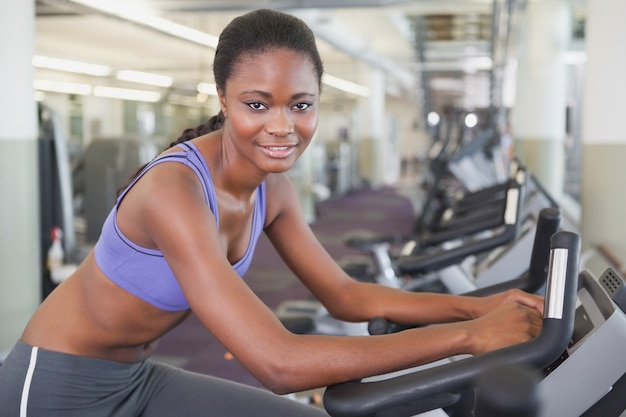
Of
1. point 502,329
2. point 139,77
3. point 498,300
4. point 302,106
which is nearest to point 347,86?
point 139,77

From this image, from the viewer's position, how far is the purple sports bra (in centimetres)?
117

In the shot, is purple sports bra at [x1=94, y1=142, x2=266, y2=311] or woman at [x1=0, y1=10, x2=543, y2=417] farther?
purple sports bra at [x1=94, y1=142, x2=266, y2=311]

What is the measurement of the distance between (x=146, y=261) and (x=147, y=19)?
5.46m

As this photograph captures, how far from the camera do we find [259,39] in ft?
3.76

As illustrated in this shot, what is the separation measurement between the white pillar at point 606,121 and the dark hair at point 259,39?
242 cm

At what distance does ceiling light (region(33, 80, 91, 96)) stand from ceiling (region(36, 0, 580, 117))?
32 cm

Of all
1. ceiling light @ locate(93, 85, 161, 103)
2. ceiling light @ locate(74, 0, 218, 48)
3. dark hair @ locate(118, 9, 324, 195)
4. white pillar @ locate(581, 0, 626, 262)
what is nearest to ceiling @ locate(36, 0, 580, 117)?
ceiling light @ locate(74, 0, 218, 48)

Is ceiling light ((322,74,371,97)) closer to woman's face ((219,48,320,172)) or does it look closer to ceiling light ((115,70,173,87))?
ceiling light ((115,70,173,87))

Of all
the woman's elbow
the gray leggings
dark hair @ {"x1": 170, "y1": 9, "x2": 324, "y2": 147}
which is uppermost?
dark hair @ {"x1": 170, "y1": 9, "x2": 324, "y2": 147}

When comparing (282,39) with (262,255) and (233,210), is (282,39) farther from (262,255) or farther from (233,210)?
(262,255)

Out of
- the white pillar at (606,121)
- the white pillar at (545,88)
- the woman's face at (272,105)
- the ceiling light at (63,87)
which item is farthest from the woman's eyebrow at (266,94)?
the ceiling light at (63,87)

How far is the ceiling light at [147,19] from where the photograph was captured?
17.7 feet

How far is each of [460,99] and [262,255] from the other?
2025 cm

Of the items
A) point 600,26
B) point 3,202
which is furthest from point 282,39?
point 3,202
